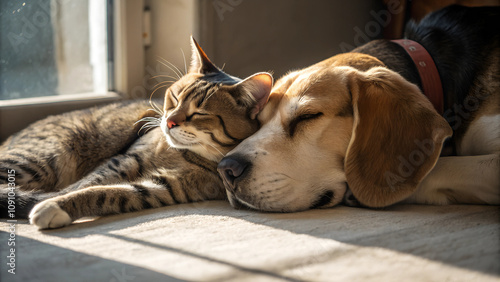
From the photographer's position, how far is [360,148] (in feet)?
5.06

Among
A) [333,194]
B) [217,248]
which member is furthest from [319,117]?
[217,248]

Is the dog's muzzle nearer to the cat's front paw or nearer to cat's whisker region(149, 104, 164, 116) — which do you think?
the cat's front paw

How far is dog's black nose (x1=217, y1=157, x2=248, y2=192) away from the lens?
4.99ft

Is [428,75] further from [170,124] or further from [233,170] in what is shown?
[170,124]

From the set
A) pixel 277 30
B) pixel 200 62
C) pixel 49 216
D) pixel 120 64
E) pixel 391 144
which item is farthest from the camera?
pixel 277 30

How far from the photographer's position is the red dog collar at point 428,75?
1.80m

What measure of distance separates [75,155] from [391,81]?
Result: 1371mm

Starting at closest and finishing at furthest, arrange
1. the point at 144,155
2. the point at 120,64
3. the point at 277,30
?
1. the point at 144,155
2. the point at 120,64
3. the point at 277,30

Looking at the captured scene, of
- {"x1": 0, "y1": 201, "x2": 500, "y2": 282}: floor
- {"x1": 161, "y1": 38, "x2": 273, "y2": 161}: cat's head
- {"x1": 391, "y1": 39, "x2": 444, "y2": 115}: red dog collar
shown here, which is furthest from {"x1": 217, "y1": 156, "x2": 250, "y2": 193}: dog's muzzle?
Answer: {"x1": 391, "y1": 39, "x2": 444, "y2": 115}: red dog collar

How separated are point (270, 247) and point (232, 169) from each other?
1.20 ft

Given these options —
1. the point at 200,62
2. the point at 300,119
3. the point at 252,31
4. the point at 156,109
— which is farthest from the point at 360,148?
the point at 252,31

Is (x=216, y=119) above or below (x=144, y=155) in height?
above

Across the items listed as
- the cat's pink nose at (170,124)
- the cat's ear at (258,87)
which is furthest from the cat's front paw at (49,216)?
the cat's ear at (258,87)

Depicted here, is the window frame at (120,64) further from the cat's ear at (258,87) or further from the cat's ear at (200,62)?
the cat's ear at (258,87)
